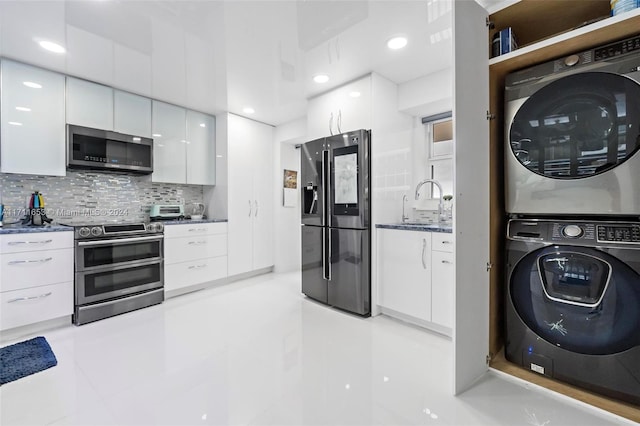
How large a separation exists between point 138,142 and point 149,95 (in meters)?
0.59

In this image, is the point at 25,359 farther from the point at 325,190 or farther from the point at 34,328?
the point at 325,190

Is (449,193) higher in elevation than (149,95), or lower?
lower

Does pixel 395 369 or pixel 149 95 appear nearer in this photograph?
pixel 395 369

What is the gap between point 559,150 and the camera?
152 centimetres

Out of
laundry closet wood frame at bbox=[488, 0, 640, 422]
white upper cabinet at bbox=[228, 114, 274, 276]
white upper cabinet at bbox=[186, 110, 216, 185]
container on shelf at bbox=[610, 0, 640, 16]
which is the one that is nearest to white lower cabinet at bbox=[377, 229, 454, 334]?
laundry closet wood frame at bbox=[488, 0, 640, 422]

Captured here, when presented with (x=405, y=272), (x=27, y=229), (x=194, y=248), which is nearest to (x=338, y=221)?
(x=405, y=272)

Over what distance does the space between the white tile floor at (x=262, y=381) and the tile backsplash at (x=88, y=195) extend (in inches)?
49.7

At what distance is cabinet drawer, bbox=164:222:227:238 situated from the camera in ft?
10.8

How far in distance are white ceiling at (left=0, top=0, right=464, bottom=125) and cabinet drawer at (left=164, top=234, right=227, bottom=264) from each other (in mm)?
1774

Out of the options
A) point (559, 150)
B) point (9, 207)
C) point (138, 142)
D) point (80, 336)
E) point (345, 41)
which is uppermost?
point (345, 41)

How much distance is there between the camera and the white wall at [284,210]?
442 cm

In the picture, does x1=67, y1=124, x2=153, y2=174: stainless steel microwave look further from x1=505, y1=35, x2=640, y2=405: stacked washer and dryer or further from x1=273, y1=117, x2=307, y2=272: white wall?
x1=505, y1=35, x2=640, y2=405: stacked washer and dryer

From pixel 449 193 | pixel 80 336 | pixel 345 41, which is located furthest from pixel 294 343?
pixel 345 41

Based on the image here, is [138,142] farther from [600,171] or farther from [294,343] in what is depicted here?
[600,171]
